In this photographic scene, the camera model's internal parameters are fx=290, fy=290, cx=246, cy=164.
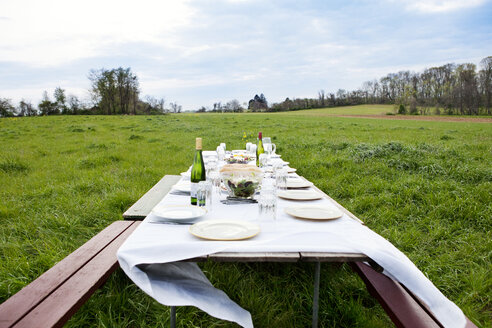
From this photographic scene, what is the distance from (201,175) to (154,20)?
37.3ft

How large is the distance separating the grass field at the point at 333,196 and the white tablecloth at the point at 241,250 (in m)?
0.47

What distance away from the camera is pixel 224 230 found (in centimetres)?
146

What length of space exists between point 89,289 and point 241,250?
0.84m

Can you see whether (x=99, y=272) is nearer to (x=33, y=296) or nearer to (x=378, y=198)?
(x=33, y=296)

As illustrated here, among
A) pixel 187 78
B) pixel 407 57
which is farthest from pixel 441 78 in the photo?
pixel 187 78

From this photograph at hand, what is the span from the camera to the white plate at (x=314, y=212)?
5.35 ft

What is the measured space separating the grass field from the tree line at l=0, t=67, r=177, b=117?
35.7 meters

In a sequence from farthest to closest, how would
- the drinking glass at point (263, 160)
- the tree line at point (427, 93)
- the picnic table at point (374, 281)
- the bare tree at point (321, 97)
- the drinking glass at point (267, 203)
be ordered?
the bare tree at point (321, 97) → the tree line at point (427, 93) → the drinking glass at point (263, 160) → the drinking glass at point (267, 203) → the picnic table at point (374, 281)

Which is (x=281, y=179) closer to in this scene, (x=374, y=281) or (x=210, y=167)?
(x=210, y=167)

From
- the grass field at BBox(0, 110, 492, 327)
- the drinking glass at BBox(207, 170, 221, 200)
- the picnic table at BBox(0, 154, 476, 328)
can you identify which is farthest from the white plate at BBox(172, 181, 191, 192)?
the grass field at BBox(0, 110, 492, 327)

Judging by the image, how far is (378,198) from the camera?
4.33 m

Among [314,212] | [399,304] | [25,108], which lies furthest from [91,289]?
[25,108]

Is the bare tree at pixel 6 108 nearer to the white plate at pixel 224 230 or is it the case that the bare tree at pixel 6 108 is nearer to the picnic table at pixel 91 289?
the picnic table at pixel 91 289

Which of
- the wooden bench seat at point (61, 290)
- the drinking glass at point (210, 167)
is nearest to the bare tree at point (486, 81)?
the drinking glass at point (210, 167)
